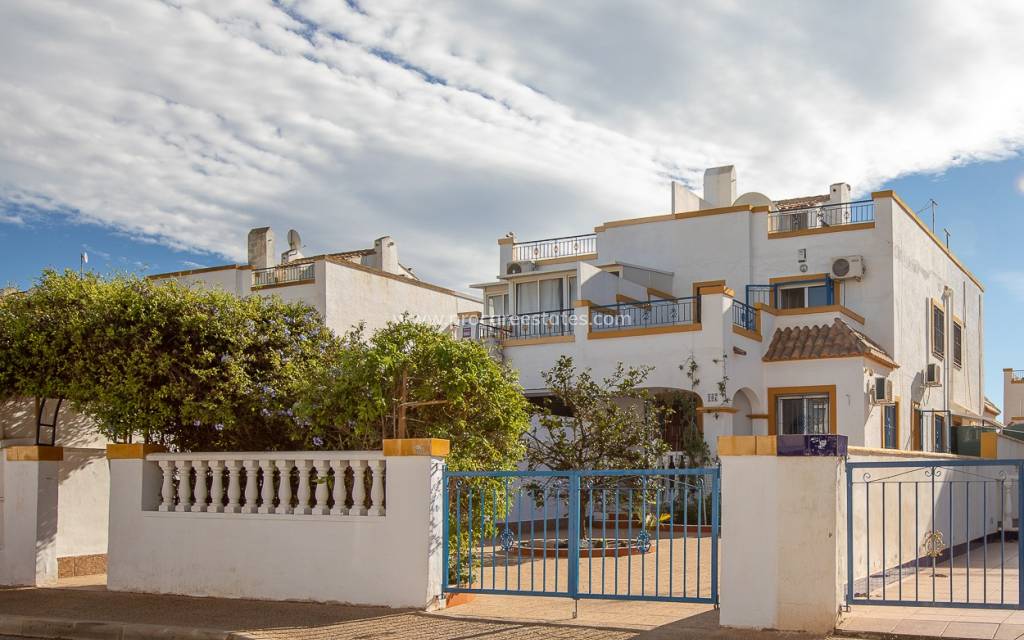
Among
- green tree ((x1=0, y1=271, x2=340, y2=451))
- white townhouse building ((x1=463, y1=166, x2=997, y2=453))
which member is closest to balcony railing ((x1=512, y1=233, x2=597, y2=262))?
white townhouse building ((x1=463, y1=166, x2=997, y2=453))

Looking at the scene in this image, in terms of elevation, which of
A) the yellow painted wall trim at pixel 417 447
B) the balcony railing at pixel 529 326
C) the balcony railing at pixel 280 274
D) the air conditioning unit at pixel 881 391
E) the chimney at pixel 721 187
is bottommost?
the yellow painted wall trim at pixel 417 447

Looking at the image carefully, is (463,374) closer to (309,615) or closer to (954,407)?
(309,615)

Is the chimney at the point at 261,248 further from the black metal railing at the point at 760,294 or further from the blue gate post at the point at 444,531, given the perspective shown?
the blue gate post at the point at 444,531

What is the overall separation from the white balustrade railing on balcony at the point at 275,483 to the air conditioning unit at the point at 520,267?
1868 centimetres

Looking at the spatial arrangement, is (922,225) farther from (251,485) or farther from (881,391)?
(251,485)

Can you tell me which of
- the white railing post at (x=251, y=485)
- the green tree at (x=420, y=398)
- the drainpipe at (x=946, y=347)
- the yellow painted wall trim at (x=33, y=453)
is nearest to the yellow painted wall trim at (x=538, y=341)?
the drainpipe at (x=946, y=347)

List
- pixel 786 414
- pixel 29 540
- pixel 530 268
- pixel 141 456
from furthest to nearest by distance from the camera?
pixel 530 268, pixel 786 414, pixel 29 540, pixel 141 456

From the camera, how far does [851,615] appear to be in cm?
883

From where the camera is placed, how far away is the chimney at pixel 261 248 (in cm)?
3425

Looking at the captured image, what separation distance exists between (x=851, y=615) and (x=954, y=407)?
24.4 metres

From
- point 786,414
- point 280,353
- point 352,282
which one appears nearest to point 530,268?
point 352,282

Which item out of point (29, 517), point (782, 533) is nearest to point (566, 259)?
point (29, 517)

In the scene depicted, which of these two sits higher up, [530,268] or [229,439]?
[530,268]

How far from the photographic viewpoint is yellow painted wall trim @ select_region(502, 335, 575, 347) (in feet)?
80.8
